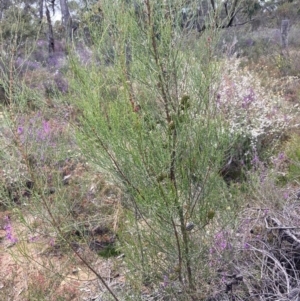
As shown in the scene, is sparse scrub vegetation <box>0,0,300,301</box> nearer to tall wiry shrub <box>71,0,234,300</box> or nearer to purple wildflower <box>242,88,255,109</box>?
tall wiry shrub <box>71,0,234,300</box>

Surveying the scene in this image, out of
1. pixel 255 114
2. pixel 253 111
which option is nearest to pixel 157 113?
pixel 255 114

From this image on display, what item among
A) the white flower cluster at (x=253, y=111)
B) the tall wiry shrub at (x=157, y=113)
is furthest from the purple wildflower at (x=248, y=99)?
the tall wiry shrub at (x=157, y=113)

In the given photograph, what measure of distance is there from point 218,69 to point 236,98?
4077mm

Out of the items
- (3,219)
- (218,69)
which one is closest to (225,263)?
(218,69)

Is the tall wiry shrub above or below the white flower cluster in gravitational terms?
above

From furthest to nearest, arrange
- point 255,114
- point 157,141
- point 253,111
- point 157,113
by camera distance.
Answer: point 253,111, point 255,114, point 157,113, point 157,141

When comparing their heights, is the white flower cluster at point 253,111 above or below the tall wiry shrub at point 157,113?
below

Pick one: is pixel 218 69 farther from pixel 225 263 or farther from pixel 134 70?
pixel 225 263

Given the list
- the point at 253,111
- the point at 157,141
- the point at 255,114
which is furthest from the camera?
the point at 253,111

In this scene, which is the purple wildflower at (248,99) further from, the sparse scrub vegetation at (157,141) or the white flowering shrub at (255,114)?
the sparse scrub vegetation at (157,141)

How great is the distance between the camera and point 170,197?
1.82m

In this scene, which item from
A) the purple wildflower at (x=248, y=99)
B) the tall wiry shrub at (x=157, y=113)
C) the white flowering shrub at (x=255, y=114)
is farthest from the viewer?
the purple wildflower at (x=248, y=99)

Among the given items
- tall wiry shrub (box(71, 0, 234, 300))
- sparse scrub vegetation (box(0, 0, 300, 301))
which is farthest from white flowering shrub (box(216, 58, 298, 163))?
tall wiry shrub (box(71, 0, 234, 300))

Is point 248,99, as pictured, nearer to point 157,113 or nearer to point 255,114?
point 255,114
